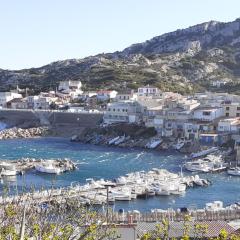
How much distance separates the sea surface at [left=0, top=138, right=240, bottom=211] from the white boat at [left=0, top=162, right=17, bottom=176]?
2.76ft

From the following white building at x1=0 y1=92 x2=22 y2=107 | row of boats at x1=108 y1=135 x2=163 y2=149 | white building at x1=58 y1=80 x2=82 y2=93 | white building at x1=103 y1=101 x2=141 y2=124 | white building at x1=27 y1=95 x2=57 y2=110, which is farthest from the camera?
white building at x1=58 y1=80 x2=82 y2=93

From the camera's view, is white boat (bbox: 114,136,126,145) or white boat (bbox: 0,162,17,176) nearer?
white boat (bbox: 0,162,17,176)

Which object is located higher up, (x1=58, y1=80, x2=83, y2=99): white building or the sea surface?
(x1=58, y1=80, x2=83, y2=99): white building

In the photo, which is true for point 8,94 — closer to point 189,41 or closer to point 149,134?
point 149,134

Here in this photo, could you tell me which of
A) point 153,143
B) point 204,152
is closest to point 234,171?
point 204,152

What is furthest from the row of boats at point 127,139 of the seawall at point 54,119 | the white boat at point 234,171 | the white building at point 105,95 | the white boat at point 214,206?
the white boat at point 214,206

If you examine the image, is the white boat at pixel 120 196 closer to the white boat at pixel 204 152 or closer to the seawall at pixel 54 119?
the white boat at pixel 204 152

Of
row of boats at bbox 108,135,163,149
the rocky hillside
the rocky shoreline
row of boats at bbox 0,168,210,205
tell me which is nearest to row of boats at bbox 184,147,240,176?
row of boats at bbox 0,168,210,205

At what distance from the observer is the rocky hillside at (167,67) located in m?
89.4

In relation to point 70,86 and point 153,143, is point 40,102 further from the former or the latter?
point 153,143

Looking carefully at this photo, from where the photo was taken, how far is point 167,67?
9944 centimetres

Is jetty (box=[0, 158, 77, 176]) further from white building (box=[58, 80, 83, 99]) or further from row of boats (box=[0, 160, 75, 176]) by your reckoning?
white building (box=[58, 80, 83, 99])

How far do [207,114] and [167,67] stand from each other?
43732mm

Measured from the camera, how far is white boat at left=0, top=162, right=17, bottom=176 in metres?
37.1
